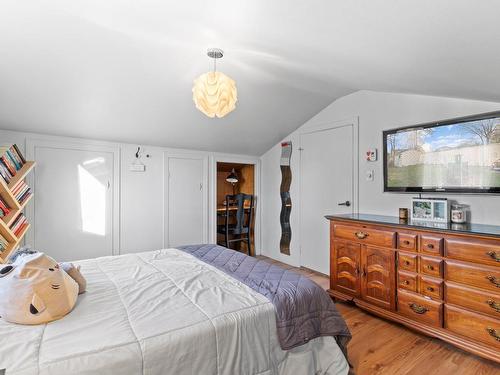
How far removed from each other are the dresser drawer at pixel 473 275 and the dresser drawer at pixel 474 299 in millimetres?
41

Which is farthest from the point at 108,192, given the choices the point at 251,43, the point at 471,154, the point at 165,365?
the point at 471,154

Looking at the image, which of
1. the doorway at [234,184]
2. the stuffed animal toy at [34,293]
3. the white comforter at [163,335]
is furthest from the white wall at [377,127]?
the stuffed animal toy at [34,293]

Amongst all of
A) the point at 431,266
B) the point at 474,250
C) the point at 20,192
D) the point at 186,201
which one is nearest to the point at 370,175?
the point at 431,266

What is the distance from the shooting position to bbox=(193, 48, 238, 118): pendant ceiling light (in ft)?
6.18

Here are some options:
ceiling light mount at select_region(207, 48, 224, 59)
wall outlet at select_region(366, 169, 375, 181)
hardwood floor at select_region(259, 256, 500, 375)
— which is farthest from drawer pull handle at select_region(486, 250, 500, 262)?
ceiling light mount at select_region(207, 48, 224, 59)

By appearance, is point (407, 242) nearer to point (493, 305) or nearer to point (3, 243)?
point (493, 305)

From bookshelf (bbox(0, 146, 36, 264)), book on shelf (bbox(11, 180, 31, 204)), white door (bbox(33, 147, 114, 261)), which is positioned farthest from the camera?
white door (bbox(33, 147, 114, 261))

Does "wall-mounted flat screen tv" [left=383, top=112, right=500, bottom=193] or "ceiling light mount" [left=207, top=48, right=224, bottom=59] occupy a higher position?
"ceiling light mount" [left=207, top=48, right=224, bottom=59]

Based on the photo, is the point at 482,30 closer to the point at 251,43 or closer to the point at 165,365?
the point at 251,43

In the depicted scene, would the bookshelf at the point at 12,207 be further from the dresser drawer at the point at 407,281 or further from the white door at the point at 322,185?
the dresser drawer at the point at 407,281

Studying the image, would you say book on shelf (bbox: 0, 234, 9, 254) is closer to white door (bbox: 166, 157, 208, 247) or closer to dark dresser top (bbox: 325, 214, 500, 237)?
white door (bbox: 166, 157, 208, 247)

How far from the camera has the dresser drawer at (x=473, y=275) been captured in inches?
72.9

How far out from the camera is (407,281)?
A: 2291 mm

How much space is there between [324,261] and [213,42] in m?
2.98
